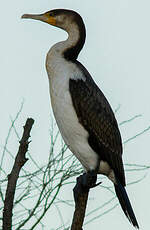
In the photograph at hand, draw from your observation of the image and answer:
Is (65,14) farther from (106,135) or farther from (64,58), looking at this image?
(106,135)

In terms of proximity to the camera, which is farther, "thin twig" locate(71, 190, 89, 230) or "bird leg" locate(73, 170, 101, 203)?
"bird leg" locate(73, 170, 101, 203)

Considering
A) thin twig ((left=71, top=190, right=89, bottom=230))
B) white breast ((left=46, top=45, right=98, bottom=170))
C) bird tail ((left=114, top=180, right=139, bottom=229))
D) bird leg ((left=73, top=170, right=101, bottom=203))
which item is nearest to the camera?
thin twig ((left=71, top=190, right=89, bottom=230))

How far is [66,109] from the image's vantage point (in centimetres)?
588

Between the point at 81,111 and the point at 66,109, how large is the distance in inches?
6.5

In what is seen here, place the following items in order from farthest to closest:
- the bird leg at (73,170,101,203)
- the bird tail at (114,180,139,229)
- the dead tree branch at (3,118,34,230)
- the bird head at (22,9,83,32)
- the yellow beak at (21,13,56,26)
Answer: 1. the yellow beak at (21,13,56,26)
2. the bird head at (22,9,83,32)
3. the bird tail at (114,180,139,229)
4. the bird leg at (73,170,101,203)
5. the dead tree branch at (3,118,34,230)

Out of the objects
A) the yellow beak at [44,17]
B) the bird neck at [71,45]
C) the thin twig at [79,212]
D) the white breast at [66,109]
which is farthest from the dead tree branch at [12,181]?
the yellow beak at [44,17]

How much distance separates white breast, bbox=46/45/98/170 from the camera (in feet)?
19.3

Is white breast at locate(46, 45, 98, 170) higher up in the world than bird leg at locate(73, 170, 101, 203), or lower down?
higher up

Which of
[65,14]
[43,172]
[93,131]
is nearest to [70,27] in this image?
[65,14]

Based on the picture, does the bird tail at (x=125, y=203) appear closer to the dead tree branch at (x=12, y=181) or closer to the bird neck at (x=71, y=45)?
the bird neck at (x=71, y=45)

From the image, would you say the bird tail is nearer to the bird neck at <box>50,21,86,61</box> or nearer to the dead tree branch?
the bird neck at <box>50,21,86,61</box>

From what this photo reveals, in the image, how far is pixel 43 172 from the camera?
621 centimetres

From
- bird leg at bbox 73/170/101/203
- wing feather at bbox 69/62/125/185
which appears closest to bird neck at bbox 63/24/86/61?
wing feather at bbox 69/62/125/185

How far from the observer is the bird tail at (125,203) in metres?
6.04
